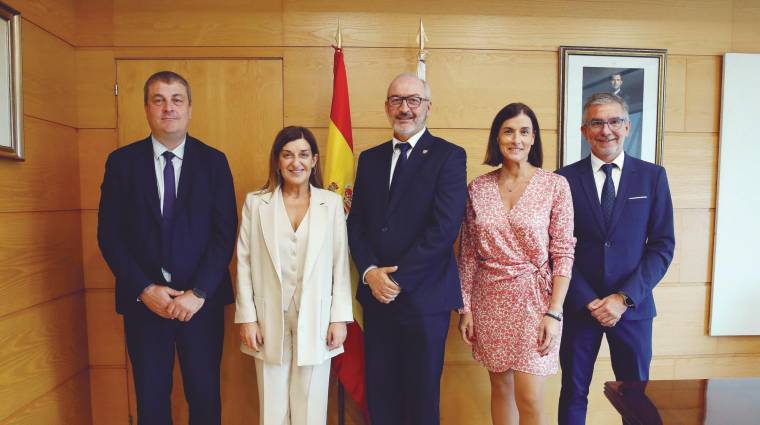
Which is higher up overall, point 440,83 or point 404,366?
point 440,83

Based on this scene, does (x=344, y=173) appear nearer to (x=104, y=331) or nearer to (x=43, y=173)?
(x=43, y=173)

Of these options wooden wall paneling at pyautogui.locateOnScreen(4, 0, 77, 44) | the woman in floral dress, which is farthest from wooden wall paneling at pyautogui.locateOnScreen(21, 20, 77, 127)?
the woman in floral dress

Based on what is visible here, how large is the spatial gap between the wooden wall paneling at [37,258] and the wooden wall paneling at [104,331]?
0.41ft

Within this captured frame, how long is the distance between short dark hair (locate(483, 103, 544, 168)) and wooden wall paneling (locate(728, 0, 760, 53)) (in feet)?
5.52

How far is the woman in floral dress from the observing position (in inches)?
66.2

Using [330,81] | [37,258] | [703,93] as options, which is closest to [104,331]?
[37,258]

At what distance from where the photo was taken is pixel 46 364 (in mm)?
2070

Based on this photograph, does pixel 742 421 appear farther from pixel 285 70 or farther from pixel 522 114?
pixel 285 70

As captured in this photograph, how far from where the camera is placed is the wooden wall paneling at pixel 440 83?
2375 millimetres

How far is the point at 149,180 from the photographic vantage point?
5.87 feet

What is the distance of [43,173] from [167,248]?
0.91 m

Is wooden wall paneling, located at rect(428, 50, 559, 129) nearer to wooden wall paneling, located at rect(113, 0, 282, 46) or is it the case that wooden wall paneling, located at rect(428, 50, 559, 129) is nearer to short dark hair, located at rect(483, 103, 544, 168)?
short dark hair, located at rect(483, 103, 544, 168)

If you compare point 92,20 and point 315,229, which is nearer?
point 315,229

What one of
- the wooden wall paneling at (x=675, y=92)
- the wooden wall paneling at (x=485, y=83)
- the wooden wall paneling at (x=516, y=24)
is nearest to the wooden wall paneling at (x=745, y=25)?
the wooden wall paneling at (x=516, y=24)
